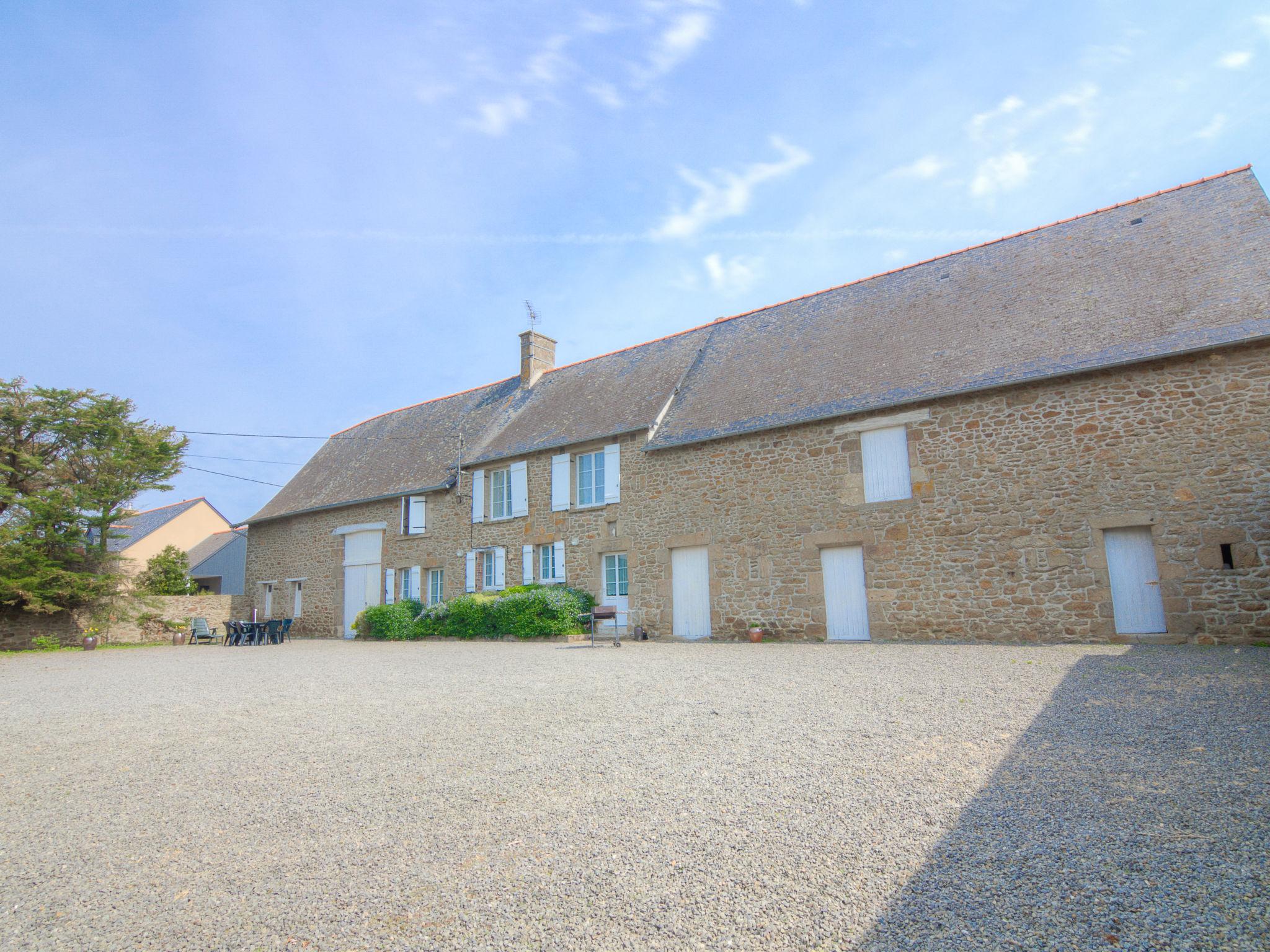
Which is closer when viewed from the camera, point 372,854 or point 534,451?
point 372,854

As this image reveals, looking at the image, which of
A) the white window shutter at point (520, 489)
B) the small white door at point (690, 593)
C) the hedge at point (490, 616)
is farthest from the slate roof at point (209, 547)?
the small white door at point (690, 593)

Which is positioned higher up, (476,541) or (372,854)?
(476,541)

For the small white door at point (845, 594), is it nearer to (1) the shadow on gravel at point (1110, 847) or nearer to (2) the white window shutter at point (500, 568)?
(1) the shadow on gravel at point (1110, 847)

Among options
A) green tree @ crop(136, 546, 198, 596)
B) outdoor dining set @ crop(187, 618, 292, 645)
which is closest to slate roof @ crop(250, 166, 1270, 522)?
outdoor dining set @ crop(187, 618, 292, 645)

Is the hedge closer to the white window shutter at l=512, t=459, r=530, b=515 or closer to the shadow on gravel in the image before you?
the white window shutter at l=512, t=459, r=530, b=515

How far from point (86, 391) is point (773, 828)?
19.5 meters

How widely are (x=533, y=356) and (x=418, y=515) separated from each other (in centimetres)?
517

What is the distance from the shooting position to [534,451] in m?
15.9

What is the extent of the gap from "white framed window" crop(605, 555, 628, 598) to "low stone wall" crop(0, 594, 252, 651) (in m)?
12.2

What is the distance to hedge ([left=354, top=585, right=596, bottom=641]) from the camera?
542 inches

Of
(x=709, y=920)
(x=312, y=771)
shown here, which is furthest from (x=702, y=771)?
(x=312, y=771)

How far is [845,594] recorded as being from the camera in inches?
453

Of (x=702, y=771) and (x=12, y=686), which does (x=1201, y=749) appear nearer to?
(x=702, y=771)

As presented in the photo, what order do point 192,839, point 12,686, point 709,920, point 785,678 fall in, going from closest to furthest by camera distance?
1. point 709,920
2. point 192,839
3. point 785,678
4. point 12,686
